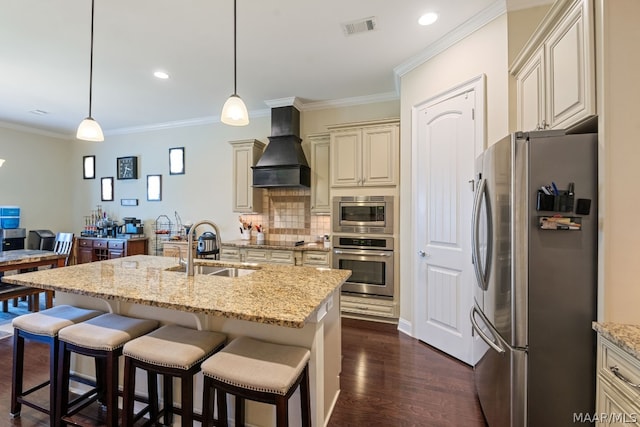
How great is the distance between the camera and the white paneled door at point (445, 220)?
2500 mm

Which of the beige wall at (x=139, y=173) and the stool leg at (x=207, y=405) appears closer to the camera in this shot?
the stool leg at (x=207, y=405)

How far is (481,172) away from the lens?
6.18ft

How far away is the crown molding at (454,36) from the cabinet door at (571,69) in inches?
32.9

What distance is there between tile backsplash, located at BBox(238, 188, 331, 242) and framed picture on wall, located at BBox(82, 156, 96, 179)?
13.2 ft

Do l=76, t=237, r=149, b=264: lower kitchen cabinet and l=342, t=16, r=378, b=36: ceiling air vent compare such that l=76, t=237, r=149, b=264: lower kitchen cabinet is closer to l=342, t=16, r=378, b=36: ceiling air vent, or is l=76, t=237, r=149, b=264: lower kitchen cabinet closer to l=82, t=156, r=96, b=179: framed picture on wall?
l=82, t=156, r=96, b=179: framed picture on wall

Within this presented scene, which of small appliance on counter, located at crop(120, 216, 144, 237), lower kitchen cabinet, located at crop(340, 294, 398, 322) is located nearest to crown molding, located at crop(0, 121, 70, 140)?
small appliance on counter, located at crop(120, 216, 144, 237)

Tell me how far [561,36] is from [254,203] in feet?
12.6

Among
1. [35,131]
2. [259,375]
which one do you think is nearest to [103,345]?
[259,375]

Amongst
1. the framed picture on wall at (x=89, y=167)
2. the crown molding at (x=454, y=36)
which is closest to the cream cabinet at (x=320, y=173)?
the crown molding at (x=454, y=36)

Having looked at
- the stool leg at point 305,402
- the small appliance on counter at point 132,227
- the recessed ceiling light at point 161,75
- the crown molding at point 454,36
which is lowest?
the stool leg at point 305,402

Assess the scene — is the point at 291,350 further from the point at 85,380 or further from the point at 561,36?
Result: the point at 561,36

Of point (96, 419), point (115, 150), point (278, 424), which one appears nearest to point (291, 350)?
point (278, 424)

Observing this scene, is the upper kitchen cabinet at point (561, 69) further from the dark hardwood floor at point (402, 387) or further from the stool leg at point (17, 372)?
the stool leg at point (17, 372)

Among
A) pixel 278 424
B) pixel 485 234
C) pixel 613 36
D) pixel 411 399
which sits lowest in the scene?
pixel 411 399
